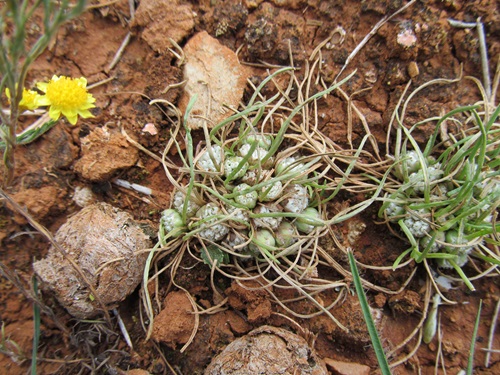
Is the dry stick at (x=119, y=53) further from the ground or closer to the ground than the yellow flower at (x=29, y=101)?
further from the ground

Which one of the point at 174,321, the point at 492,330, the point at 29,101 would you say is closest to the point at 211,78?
the point at 29,101

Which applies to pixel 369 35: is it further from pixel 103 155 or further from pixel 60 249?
pixel 60 249

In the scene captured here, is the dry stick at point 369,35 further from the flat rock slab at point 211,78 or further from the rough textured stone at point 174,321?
the rough textured stone at point 174,321

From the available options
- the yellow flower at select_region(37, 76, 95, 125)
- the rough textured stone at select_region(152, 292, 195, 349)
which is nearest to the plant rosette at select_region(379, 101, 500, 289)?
the rough textured stone at select_region(152, 292, 195, 349)

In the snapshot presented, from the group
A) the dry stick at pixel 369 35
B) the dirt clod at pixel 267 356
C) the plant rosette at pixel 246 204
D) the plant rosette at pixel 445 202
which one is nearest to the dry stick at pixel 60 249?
the plant rosette at pixel 246 204

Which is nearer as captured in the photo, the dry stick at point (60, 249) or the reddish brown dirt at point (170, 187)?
the dry stick at point (60, 249)

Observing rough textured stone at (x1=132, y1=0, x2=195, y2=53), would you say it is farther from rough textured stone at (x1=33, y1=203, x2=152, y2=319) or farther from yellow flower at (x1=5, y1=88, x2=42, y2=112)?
rough textured stone at (x1=33, y1=203, x2=152, y2=319)

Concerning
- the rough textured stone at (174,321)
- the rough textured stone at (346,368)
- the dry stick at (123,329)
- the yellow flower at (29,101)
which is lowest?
the dry stick at (123,329)

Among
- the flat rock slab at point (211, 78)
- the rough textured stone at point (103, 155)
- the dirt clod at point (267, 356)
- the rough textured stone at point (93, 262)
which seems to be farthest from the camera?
the flat rock slab at point (211, 78)
